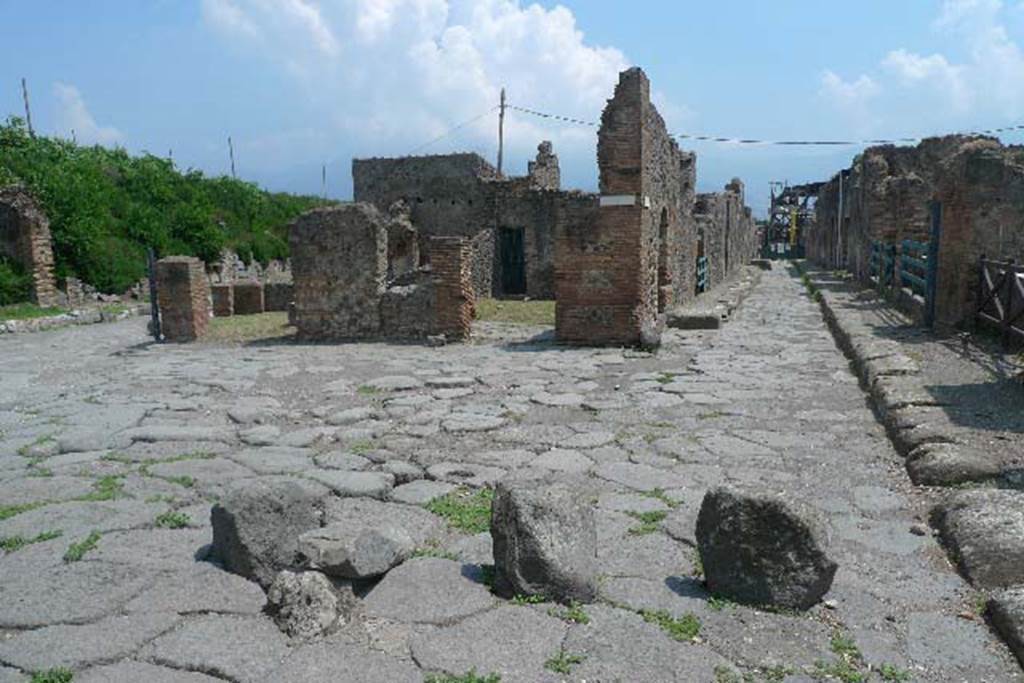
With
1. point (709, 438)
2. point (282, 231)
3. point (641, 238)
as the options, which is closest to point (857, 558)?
point (709, 438)

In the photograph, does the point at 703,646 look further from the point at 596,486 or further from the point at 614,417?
the point at 614,417

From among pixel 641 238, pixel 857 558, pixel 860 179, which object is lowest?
pixel 857 558

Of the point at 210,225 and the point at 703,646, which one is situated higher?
the point at 210,225

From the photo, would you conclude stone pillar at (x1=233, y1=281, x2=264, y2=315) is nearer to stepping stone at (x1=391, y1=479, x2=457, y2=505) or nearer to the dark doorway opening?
the dark doorway opening

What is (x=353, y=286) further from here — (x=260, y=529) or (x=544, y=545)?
(x=544, y=545)

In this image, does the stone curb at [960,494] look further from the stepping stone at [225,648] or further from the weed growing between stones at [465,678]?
the stepping stone at [225,648]

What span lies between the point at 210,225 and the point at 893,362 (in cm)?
1939

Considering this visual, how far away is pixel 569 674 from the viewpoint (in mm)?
2480

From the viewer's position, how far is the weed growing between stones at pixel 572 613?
2.82 meters

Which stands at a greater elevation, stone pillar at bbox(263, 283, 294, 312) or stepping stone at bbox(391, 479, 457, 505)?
stone pillar at bbox(263, 283, 294, 312)

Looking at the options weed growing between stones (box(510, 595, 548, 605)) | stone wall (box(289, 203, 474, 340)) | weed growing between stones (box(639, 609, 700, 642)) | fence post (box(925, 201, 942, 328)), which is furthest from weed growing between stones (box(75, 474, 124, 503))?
fence post (box(925, 201, 942, 328))

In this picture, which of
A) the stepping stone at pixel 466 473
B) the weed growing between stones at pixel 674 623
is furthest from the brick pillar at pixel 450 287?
the weed growing between stones at pixel 674 623

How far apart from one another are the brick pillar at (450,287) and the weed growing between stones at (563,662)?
342 inches

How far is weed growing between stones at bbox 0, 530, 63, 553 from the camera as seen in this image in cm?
342
